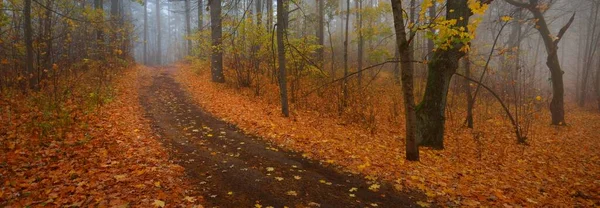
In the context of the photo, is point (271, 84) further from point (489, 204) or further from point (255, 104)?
point (489, 204)

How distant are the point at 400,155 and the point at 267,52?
8.86 meters

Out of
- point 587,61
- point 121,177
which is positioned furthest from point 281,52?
point 587,61

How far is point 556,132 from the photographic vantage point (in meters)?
12.7

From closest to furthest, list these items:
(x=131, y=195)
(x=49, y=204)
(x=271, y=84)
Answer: (x=49, y=204) → (x=131, y=195) → (x=271, y=84)

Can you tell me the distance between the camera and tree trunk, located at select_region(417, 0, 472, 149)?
805 centimetres

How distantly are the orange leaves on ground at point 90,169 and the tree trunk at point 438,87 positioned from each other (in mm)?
6411

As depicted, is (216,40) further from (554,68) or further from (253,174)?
(554,68)

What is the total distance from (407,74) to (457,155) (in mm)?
3281

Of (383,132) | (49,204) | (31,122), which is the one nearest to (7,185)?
(49,204)

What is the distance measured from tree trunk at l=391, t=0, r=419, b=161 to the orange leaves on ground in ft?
15.5

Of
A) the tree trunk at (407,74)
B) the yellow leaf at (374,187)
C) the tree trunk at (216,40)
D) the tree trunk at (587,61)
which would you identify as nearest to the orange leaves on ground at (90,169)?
the yellow leaf at (374,187)

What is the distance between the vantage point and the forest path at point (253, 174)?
5176mm

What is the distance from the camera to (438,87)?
8320 mm

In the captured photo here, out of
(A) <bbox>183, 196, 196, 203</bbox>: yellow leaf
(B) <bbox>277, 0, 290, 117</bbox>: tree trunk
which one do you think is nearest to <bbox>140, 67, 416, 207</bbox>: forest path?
(A) <bbox>183, 196, 196, 203</bbox>: yellow leaf
